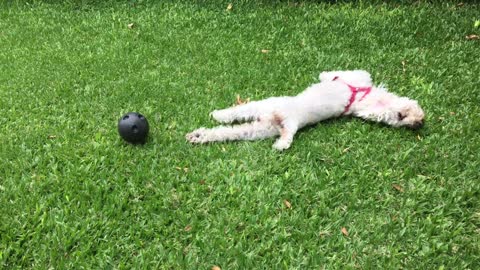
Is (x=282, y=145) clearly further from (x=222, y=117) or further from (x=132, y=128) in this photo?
(x=132, y=128)

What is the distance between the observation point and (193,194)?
3225 millimetres

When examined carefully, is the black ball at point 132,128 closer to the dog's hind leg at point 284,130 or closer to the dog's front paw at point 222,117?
the dog's front paw at point 222,117

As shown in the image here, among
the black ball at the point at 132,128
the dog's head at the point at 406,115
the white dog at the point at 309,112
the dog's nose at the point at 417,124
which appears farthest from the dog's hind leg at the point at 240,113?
the dog's nose at the point at 417,124

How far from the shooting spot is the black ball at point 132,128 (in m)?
3.52

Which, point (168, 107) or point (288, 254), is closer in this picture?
point (288, 254)

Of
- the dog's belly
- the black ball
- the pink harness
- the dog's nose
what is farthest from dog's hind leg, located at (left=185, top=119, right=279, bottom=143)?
the dog's nose

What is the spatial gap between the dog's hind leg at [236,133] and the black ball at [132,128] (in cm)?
36

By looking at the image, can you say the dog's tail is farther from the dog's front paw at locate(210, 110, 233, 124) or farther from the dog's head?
the dog's front paw at locate(210, 110, 233, 124)

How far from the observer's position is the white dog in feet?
12.3

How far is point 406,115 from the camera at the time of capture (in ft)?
12.7

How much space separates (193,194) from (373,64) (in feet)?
8.74

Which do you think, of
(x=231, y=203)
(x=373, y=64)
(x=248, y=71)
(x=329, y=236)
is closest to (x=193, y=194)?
(x=231, y=203)

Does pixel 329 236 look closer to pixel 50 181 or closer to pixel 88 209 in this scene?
pixel 88 209

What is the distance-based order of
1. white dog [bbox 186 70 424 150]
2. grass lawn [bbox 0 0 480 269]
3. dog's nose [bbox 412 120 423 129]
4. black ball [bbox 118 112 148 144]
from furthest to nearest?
dog's nose [bbox 412 120 423 129] < white dog [bbox 186 70 424 150] < black ball [bbox 118 112 148 144] < grass lawn [bbox 0 0 480 269]
